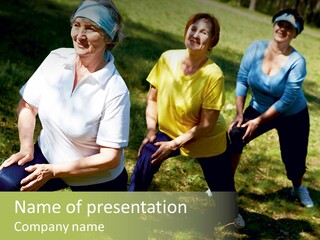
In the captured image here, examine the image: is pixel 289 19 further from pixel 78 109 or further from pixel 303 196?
pixel 78 109

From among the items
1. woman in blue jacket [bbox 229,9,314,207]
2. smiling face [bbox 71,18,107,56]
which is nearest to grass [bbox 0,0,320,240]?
woman in blue jacket [bbox 229,9,314,207]

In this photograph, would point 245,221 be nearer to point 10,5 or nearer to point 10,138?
point 10,138

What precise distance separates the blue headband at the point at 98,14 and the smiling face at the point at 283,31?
6.90 feet

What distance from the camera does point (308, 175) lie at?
20.4ft

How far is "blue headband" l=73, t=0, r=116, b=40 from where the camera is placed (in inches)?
105

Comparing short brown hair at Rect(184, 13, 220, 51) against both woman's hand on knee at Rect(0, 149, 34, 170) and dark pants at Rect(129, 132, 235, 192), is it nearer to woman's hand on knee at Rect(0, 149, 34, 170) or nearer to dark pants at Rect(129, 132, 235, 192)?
dark pants at Rect(129, 132, 235, 192)

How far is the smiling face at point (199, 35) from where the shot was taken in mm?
3479

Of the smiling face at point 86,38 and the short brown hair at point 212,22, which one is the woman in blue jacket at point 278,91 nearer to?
the short brown hair at point 212,22

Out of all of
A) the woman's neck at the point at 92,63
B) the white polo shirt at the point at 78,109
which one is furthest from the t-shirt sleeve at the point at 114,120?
the woman's neck at the point at 92,63

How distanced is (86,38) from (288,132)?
278 centimetres

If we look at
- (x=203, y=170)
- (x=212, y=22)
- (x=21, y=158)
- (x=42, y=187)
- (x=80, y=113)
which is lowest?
(x=203, y=170)

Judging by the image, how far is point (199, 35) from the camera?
348 centimetres

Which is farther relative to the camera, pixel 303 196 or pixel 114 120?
pixel 303 196

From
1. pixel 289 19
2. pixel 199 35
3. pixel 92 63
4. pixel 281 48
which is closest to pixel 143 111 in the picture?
pixel 281 48
